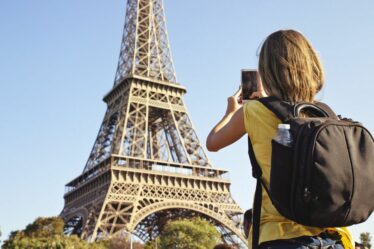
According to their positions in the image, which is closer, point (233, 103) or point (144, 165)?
point (233, 103)

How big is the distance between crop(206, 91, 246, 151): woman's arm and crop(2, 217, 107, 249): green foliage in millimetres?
25804

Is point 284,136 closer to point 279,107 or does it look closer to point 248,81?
point 279,107

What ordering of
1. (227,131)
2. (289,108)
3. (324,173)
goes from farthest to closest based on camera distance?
(227,131)
(289,108)
(324,173)

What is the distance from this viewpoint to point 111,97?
4719cm

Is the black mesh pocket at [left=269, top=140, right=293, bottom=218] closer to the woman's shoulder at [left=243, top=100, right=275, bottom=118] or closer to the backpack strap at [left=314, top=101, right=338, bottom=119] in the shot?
the woman's shoulder at [left=243, top=100, right=275, bottom=118]

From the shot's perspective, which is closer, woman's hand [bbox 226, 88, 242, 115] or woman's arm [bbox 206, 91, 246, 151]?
woman's arm [bbox 206, 91, 246, 151]

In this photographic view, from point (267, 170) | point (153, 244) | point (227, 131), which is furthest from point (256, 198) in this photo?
point (153, 244)

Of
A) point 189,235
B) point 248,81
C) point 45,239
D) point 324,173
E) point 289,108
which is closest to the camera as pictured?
point 324,173

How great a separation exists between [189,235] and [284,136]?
110ft

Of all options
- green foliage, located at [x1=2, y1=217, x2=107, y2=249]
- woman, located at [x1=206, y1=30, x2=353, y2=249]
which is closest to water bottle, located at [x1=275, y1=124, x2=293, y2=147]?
woman, located at [x1=206, y1=30, x2=353, y2=249]

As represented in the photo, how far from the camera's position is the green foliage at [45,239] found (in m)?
28.1

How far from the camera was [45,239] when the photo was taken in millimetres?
30062

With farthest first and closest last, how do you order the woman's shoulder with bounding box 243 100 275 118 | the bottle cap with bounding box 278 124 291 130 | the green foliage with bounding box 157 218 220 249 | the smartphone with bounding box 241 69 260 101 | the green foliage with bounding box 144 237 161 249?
the green foliage with bounding box 144 237 161 249 < the green foliage with bounding box 157 218 220 249 < the smartphone with bounding box 241 69 260 101 < the woman's shoulder with bounding box 243 100 275 118 < the bottle cap with bounding box 278 124 291 130

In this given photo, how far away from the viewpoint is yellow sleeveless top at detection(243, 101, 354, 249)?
7.77 ft
